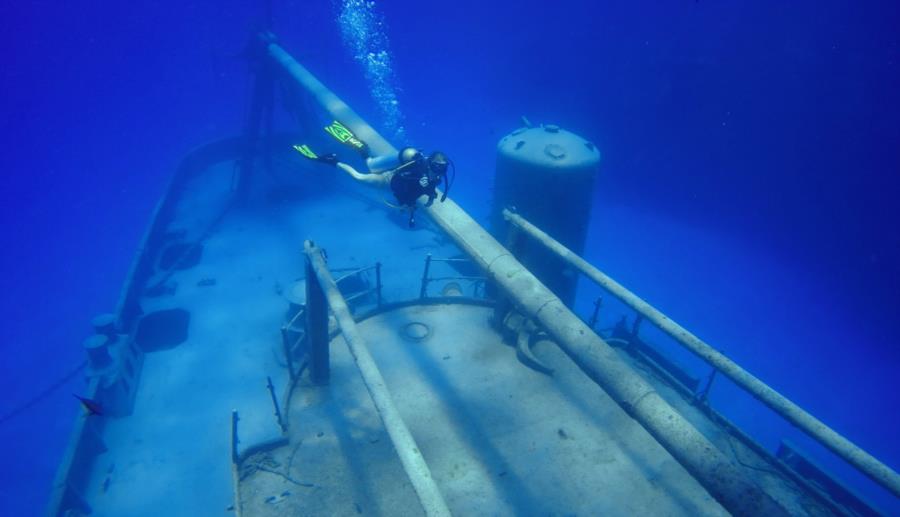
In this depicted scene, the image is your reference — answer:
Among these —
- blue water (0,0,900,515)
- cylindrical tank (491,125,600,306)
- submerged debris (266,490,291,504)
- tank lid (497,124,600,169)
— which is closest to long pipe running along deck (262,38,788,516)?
cylindrical tank (491,125,600,306)

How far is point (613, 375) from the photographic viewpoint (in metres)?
3.33

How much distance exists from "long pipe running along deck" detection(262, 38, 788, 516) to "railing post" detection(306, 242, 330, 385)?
6.14 feet

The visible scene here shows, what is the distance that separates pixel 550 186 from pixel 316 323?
15.9ft

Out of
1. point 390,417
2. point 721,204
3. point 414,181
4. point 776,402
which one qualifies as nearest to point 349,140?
point 414,181

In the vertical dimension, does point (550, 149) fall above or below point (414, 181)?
above

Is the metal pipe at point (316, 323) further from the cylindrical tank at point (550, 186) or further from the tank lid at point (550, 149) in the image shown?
the tank lid at point (550, 149)

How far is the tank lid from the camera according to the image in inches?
314

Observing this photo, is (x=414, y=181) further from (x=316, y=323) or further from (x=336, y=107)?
(x=336, y=107)

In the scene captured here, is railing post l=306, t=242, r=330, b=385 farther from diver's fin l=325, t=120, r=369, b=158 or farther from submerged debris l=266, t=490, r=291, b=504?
diver's fin l=325, t=120, r=369, b=158

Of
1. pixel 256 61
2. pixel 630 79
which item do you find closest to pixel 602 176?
pixel 630 79

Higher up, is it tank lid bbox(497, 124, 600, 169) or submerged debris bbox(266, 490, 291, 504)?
tank lid bbox(497, 124, 600, 169)

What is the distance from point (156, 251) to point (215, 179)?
18.3 ft

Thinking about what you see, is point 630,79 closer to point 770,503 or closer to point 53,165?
point 770,503

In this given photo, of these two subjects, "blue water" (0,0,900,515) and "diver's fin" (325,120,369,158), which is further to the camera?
"blue water" (0,0,900,515)
